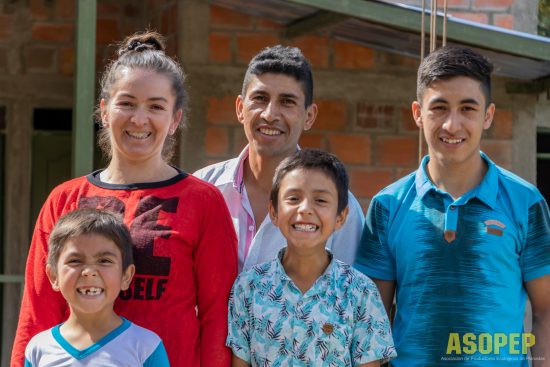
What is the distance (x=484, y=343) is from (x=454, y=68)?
91cm

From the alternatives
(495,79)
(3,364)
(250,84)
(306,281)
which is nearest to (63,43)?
(3,364)

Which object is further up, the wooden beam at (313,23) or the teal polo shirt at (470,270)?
the wooden beam at (313,23)

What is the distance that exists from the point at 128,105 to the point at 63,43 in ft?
11.4

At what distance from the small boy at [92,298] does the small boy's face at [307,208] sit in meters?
0.51

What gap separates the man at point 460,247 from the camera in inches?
139

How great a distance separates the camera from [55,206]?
140 inches

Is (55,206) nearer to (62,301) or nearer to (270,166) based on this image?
(62,301)

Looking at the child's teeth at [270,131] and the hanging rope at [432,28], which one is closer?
the child's teeth at [270,131]

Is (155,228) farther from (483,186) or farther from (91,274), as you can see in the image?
(483,186)

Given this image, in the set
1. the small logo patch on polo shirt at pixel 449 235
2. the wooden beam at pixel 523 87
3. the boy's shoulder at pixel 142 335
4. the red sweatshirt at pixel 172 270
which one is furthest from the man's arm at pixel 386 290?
the wooden beam at pixel 523 87

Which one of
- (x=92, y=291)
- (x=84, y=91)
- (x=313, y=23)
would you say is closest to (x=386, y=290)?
(x=92, y=291)

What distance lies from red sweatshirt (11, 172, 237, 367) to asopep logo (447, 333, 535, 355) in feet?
2.43

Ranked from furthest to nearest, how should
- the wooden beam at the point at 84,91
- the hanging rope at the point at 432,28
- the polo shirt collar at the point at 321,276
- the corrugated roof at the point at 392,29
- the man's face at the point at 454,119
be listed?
1. the corrugated roof at the point at 392,29
2. the wooden beam at the point at 84,91
3. the hanging rope at the point at 432,28
4. the man's face at the point at 454,119
5. the polo shirt collar at the point at 321,276

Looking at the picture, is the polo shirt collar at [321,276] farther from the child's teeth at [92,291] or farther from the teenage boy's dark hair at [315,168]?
the child's teeth at [92,291]
